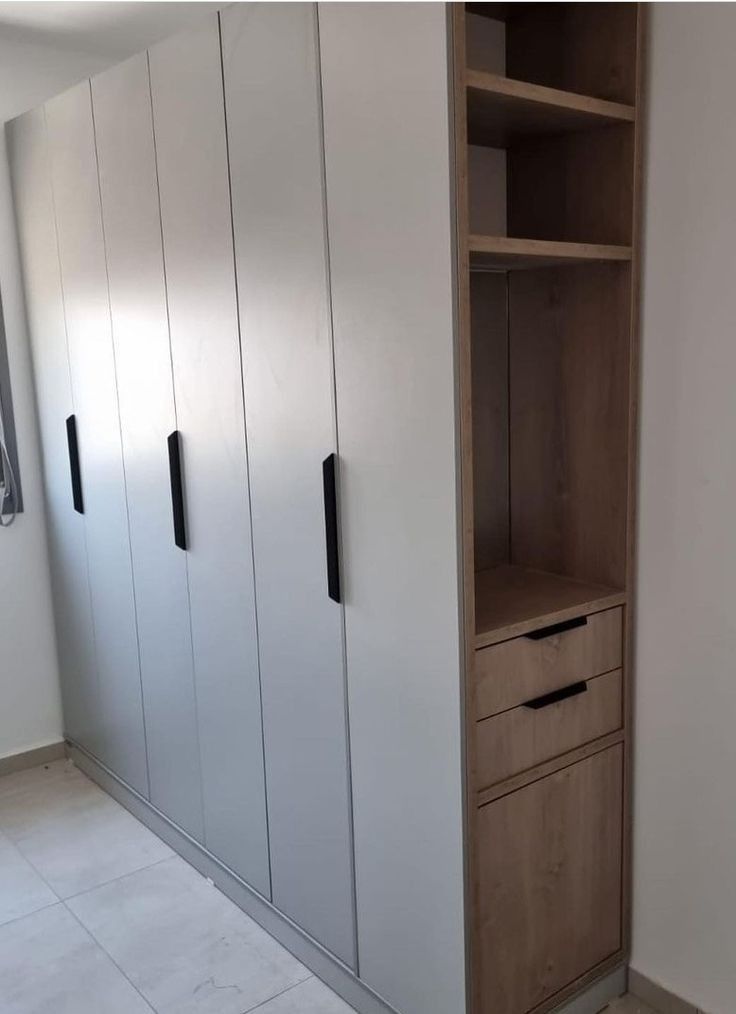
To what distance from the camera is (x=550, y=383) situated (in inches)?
87.1

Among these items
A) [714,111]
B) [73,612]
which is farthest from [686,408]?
[73,612]

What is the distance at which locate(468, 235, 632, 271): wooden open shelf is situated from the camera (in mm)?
1725

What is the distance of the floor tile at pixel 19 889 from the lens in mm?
2674

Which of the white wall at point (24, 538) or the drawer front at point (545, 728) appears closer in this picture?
the drawer front at point (545, 728)

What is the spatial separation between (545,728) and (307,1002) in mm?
942

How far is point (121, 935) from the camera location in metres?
2.54

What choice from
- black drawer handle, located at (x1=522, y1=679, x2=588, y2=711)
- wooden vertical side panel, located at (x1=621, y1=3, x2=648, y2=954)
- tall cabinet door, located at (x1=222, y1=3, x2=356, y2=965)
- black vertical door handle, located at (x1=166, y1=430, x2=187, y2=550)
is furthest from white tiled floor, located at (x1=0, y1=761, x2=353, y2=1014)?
black vertical door handle, located at (x1=166, y1=430, x2=187, y2=550)

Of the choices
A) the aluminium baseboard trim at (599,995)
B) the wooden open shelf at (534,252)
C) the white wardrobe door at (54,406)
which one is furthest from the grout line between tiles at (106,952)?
the wooden open shelf at (534,252)

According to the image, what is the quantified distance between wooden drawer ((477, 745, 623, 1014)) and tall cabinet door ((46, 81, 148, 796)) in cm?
147

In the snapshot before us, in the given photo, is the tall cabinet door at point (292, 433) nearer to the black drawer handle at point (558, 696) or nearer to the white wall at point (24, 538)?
the black drawer handle at point (558, 696)

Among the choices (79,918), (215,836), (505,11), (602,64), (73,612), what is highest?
(505,11)

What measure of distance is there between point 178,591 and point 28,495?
105 cm

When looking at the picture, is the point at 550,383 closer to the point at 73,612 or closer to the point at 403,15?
the point at 403,15

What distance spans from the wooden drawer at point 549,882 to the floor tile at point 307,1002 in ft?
1.53
